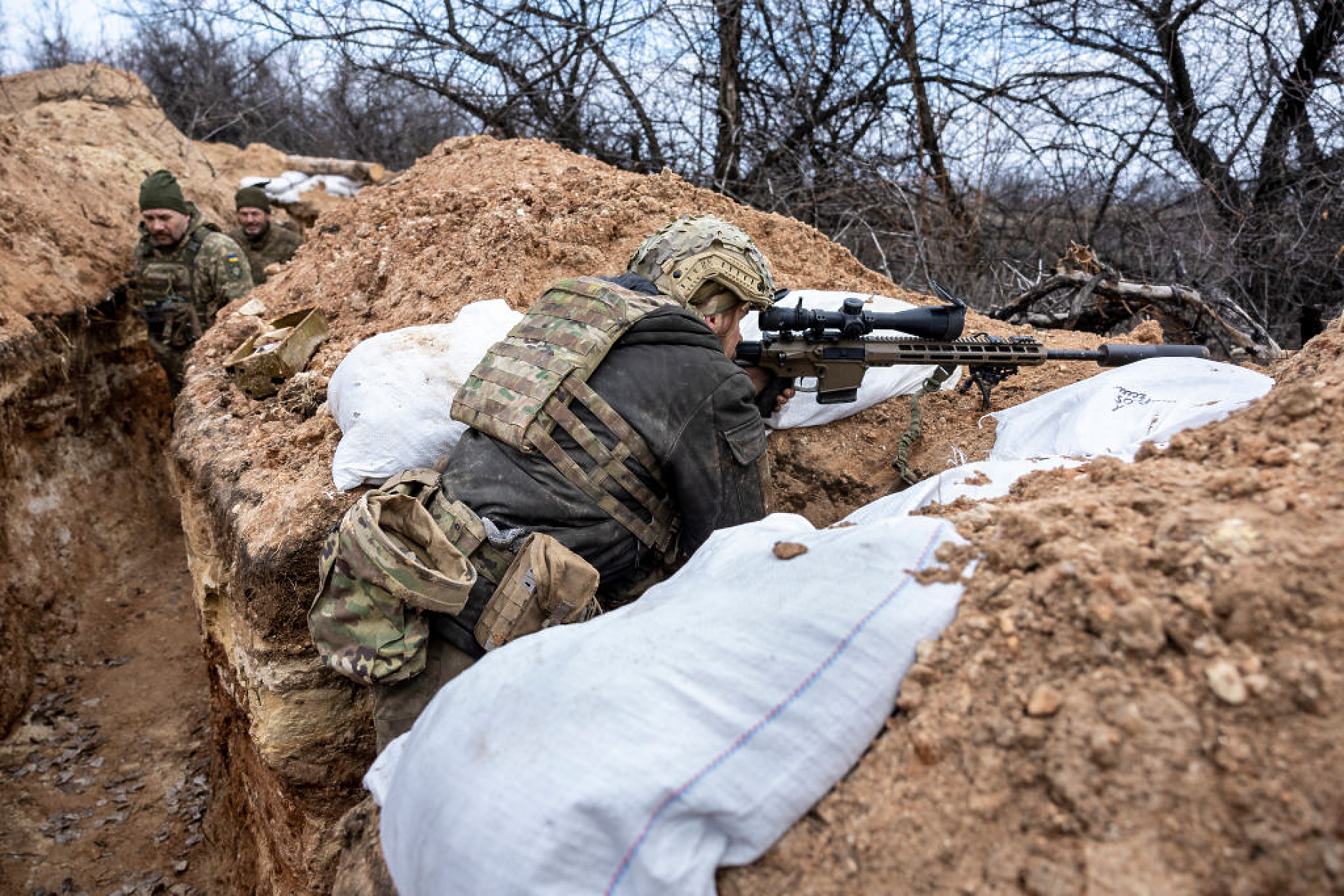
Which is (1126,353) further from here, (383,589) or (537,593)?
(383,589)

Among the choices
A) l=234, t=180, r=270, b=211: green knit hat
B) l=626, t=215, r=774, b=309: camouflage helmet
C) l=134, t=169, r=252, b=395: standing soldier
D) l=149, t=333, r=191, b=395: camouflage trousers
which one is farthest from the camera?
l=234, t=180, r=270, b=211: green knit hat

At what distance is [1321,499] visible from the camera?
123 cm

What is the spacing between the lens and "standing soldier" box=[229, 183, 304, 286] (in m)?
6.94

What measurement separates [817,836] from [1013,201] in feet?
25.6

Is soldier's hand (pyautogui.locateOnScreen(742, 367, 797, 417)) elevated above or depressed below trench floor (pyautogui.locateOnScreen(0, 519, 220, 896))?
above

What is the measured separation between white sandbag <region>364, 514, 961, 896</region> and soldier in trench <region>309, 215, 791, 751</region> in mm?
652

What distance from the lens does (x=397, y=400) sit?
2715 millimetres

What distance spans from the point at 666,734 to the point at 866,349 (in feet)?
6.90

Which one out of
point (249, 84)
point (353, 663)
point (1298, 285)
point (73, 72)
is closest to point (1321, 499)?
point (353, 663)

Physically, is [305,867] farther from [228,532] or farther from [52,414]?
[52,414]

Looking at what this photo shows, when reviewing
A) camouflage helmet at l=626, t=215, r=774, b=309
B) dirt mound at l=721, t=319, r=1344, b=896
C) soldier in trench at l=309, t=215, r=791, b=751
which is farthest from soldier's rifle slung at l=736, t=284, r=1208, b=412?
dirt mound at l=721, t=319, r=1344, b=896

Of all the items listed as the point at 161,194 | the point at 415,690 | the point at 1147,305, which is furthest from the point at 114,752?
the point at 1147,305

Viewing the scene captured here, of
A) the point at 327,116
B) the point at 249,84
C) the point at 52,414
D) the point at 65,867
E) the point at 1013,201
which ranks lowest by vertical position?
the point at 65,867

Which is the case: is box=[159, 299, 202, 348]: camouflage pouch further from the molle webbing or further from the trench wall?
the molle webbing
